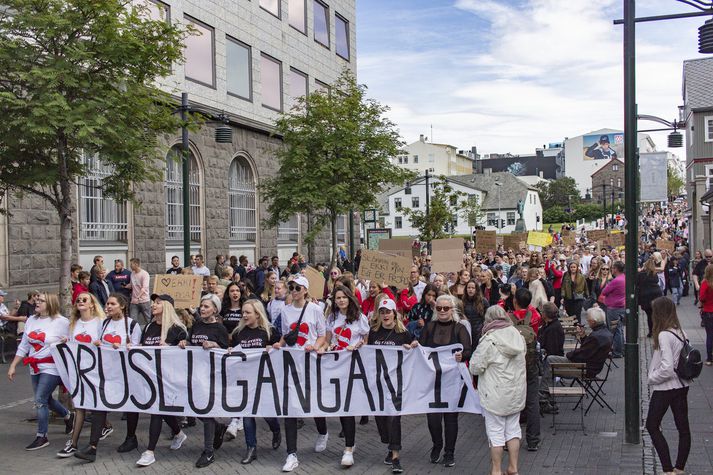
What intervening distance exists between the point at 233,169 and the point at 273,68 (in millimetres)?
4981

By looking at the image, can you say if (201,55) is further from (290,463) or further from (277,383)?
(290,463)

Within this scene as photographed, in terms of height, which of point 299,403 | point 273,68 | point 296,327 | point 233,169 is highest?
point 273,68

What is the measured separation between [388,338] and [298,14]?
2589 cm

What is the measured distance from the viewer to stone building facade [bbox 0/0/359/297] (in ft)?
58.4

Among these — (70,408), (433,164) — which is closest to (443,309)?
(70,408)

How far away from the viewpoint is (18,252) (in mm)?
17047

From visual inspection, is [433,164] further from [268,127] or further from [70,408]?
[70,408]

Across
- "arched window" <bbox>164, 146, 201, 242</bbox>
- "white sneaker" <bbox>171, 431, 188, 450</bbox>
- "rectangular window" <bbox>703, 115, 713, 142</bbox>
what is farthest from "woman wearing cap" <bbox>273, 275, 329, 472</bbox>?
"rectangular window" <bbox>703, 115, 713, 142</bbox>

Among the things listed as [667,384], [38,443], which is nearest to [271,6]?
[38,443]

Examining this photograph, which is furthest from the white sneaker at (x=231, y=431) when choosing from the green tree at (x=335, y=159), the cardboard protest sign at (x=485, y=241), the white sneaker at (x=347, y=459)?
the cardboard protest sign at (x=485, y=241)

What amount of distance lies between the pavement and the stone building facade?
24.9 feet

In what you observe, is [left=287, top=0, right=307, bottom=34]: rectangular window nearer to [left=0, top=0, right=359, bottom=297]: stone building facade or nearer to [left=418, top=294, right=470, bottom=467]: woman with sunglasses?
[left=0, top=0, right=359, bottom=297]: stone building facade

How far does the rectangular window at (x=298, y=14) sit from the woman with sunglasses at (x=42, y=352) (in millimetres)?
24071

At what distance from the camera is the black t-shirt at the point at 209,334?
8.84m
